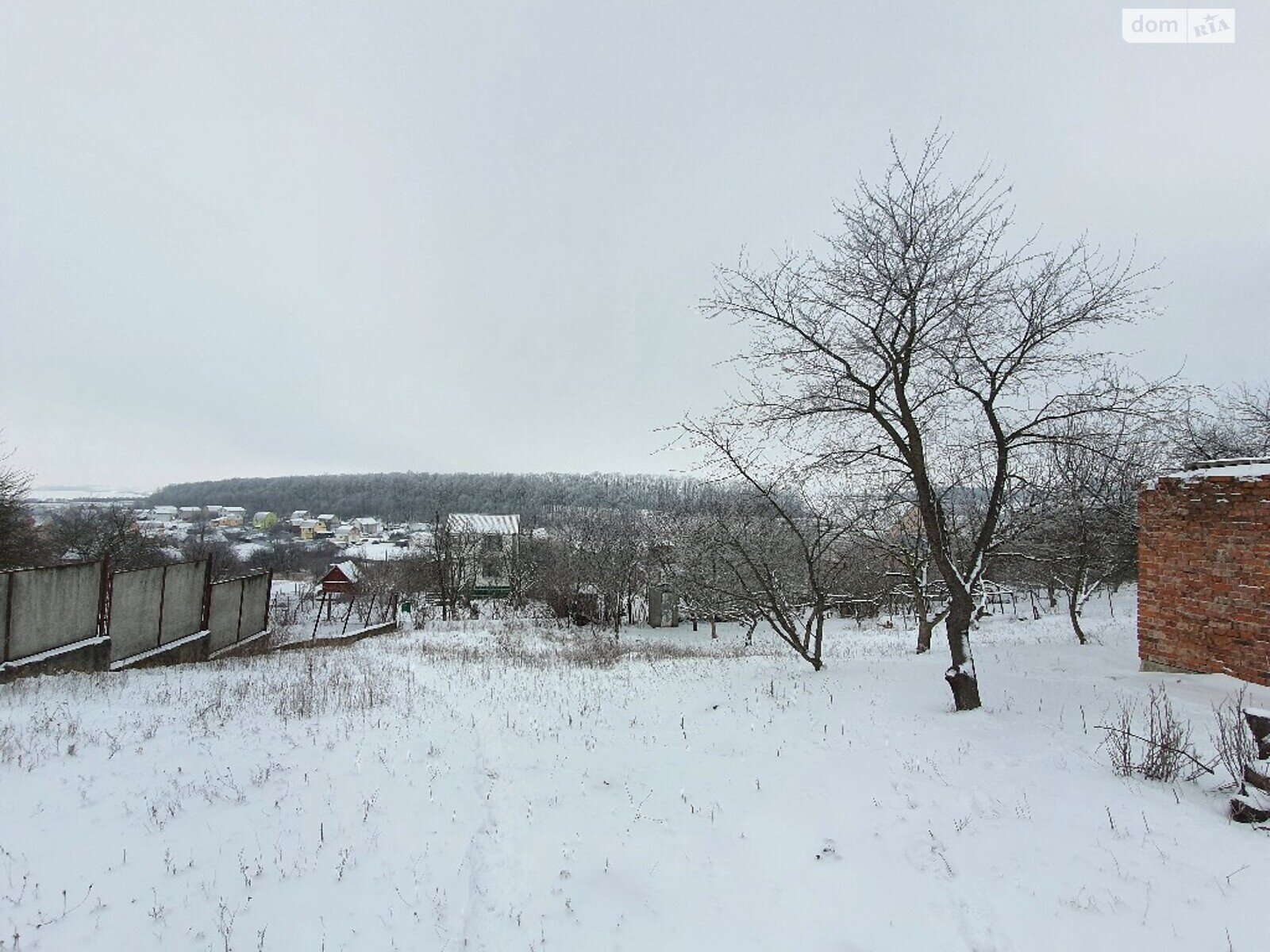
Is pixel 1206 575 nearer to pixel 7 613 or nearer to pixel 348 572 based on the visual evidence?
pixel 7 613

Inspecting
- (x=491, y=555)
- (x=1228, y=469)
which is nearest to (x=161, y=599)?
(x=1228, y=469)

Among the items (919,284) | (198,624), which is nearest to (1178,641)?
(919,284)

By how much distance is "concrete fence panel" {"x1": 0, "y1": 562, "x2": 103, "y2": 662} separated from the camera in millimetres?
8992

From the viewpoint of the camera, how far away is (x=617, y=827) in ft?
15.2

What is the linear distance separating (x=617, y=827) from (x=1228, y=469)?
8085 mm

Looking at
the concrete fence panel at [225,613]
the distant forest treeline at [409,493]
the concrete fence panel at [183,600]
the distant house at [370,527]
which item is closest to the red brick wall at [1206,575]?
the concrete fence panel at [183,600]

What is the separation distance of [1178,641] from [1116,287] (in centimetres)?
453

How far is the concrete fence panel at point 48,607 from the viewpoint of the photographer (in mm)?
8992

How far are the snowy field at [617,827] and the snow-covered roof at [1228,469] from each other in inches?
94.0

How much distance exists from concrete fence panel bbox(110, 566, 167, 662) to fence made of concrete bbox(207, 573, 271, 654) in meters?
2.09

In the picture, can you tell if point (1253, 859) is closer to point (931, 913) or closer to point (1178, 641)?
point (931, 913)

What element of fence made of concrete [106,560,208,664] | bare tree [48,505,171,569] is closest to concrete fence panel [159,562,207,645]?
fence made of concrete [106,560,208,664]

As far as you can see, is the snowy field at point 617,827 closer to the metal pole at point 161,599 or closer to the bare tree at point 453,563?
the metal pole at point 161,599

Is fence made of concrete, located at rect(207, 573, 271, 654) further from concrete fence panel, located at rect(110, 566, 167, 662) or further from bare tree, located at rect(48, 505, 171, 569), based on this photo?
bare tree, located at rect(48, 505, 171, 569)
